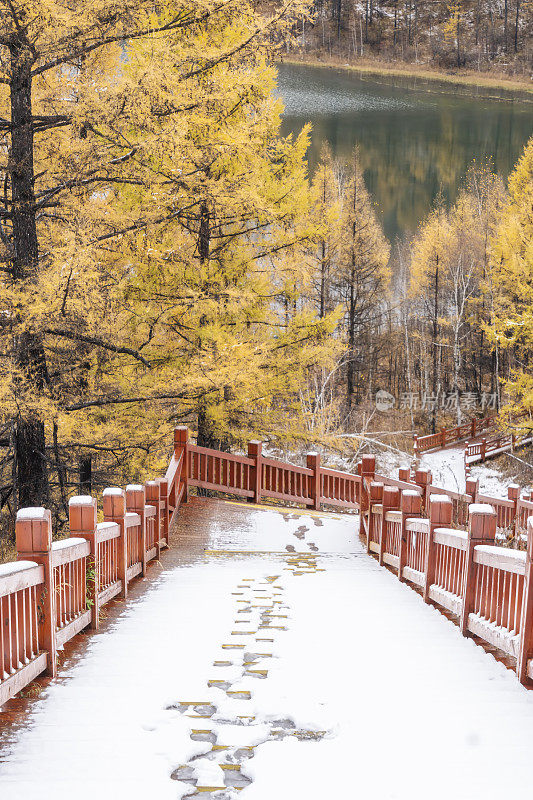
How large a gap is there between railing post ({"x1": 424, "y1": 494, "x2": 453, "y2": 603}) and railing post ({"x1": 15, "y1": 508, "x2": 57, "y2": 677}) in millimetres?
3706

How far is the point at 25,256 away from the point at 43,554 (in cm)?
748

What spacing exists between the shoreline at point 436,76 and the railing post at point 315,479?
6967cm

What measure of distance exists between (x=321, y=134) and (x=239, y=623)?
62631mm

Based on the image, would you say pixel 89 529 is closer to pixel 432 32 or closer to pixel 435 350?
pixel 435 350

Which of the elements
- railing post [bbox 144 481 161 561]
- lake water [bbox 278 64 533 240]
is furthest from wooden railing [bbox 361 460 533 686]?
lake water [bbox 278 64 533 240]

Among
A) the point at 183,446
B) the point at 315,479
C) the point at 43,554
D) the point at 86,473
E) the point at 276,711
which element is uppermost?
the point at 43,554

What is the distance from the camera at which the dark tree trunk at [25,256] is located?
10.3 metres

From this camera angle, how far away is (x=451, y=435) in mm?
36438

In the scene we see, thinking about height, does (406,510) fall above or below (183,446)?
above

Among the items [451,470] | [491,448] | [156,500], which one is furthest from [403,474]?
[491,448]

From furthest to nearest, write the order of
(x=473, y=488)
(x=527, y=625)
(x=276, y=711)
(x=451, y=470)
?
(x=451, y=470), (x=473, y=488), (x=527, y=625), (x=276, y=711)

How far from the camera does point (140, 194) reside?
583 inches

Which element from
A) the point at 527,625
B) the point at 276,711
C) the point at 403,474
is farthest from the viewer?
the point at 403,474

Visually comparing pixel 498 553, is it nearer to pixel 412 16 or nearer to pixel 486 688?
pixel 486 688
